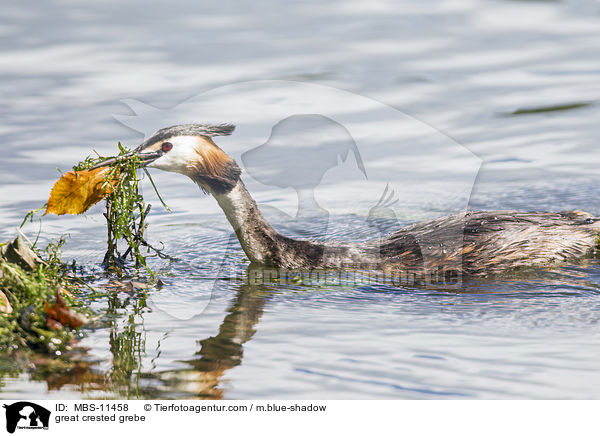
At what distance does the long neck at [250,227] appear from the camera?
7.92 metres

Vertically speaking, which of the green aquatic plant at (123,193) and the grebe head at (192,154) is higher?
the grebe head at (192,154)

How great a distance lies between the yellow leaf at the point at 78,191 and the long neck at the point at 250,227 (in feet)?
3.92

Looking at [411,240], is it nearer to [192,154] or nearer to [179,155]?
[192,154]

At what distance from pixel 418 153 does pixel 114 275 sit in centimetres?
503

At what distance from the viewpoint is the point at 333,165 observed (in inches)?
427

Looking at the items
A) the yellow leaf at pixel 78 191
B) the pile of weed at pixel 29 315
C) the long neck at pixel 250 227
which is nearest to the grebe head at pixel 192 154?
the long neck at pixel 250 227

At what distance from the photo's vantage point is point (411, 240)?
8320 millimetres

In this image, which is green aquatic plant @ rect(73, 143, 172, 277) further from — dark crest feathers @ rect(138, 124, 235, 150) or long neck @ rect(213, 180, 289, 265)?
long neck @ rect(213, 180, 289, 265)

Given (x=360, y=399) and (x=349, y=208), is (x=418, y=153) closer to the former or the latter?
(x=349, y=208)

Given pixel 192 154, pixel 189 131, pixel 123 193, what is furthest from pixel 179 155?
pixel 123 193

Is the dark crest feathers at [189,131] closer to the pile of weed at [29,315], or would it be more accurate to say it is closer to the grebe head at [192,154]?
the grebe head at [192,154]

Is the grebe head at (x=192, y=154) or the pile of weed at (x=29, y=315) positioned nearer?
the pile of weed at (x=29, y=315)

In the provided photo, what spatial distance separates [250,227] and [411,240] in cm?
161

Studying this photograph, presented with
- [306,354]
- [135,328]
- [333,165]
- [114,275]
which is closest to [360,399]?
[306,354]
